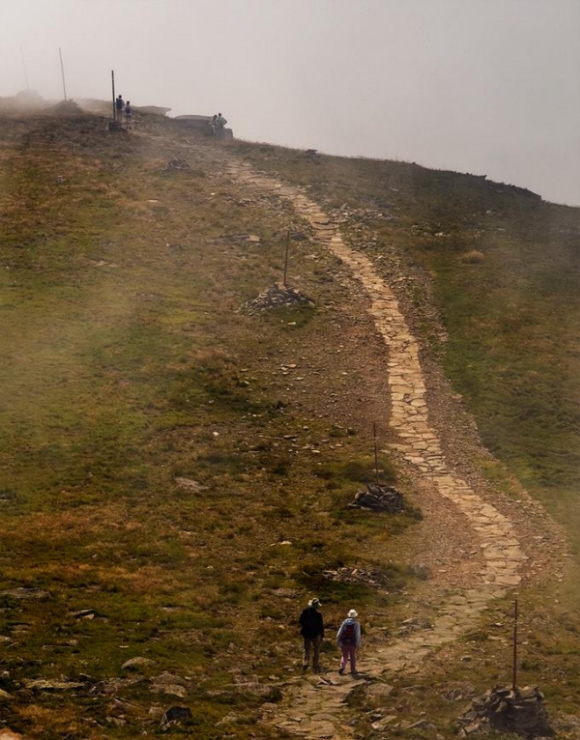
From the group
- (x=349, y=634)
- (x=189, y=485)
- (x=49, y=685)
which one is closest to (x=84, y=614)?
(x=49, y=685)

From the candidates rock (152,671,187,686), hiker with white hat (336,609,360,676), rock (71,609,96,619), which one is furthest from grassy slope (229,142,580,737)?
rock (71,609,96,619)

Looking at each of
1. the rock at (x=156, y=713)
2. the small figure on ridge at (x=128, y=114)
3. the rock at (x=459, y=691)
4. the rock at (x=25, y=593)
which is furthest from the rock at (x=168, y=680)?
the small figure on ridge at (x=128, y=114)

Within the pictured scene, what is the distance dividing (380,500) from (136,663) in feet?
52.6

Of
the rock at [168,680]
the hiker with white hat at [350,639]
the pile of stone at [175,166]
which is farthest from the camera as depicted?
A: the pile of stone at [175,166]

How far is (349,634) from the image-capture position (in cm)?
2609

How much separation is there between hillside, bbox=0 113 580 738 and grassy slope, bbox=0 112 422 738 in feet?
0.44

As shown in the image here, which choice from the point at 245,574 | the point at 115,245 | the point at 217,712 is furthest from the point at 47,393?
the point at 217,712

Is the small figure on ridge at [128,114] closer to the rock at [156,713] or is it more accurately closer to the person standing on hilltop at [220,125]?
the person standing on hilltop at [220,125]

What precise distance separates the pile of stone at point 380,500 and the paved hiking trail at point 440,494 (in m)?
2.43

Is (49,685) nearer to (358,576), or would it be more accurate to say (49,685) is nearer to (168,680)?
(168,680)

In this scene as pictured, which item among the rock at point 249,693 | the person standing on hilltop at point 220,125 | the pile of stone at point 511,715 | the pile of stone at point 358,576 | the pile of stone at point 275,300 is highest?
the person standing on hilltop at point 220,125

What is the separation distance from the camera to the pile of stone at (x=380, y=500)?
128ft

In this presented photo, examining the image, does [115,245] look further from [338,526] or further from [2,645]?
[2,645]

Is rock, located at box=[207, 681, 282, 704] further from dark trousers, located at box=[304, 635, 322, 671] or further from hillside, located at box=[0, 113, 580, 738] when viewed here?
dark trousers, located at box=[304, 635, 322, 671]
